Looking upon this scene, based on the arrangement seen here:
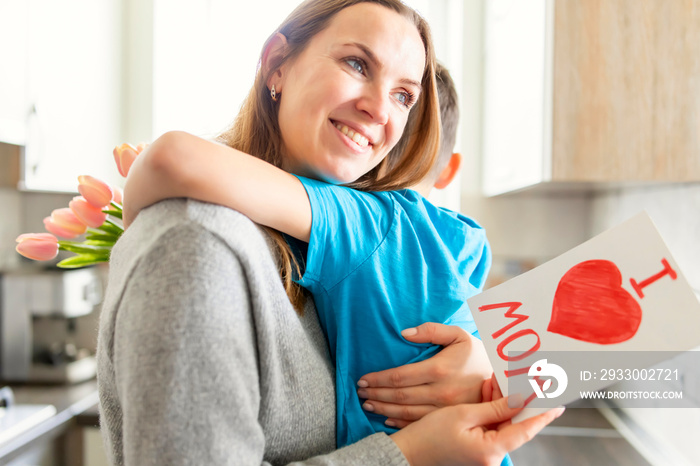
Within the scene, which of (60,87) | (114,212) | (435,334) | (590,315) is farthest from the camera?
(60,87)

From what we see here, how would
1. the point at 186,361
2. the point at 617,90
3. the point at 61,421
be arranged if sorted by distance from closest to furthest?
1. the point at 186,361
2. the point at 617,90
3. the point at 61,421

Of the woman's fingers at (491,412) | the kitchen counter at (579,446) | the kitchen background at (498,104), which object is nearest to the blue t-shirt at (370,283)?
the woman's fingers at (491,412)

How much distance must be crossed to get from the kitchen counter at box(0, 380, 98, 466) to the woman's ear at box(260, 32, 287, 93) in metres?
1.19

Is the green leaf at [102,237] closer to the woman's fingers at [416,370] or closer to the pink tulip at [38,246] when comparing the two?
the pink tulip at [38,246]

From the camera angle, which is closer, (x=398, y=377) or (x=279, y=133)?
(x=398, y=377)

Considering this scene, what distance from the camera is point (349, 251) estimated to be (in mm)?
619

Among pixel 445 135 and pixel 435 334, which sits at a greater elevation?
pixel 445 135

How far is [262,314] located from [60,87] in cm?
174

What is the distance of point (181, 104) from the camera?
2.45m

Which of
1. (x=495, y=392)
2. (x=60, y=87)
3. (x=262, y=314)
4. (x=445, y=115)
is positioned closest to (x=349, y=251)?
(x=262, y=314)

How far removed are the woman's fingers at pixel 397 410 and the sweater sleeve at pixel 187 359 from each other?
0.56ft

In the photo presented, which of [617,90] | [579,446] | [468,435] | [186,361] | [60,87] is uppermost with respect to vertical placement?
[60,87]

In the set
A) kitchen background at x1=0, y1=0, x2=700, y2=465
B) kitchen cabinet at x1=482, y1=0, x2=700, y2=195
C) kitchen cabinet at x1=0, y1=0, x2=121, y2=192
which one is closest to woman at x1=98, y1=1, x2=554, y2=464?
kitchen background at x1=0, y1=0, x2=700, y2=465

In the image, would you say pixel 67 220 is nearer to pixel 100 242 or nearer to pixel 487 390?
pixel 100 242
